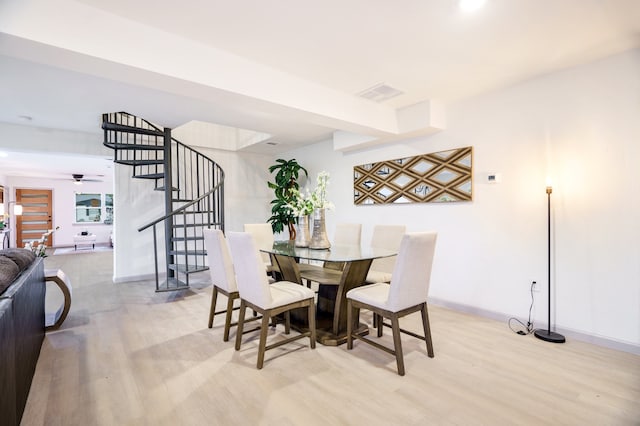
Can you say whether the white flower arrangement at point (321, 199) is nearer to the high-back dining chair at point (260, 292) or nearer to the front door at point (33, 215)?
the high-back dining chair at point (260, 292)

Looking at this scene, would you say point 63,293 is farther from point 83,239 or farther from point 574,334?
point 83,239

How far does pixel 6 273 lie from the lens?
6.14ft

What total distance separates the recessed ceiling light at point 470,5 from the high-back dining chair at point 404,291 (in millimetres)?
1556

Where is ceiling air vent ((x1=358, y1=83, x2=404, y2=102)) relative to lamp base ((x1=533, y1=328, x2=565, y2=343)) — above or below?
above

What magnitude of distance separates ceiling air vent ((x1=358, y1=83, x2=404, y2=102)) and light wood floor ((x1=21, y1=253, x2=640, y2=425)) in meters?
2.57

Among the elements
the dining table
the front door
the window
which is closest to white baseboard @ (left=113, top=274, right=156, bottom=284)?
the dining table

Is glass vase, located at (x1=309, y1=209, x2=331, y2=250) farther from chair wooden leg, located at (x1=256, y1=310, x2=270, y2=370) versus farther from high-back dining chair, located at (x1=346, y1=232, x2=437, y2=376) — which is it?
chair wooden leg, located at (x1=256, y1=310, x2=270, y2=370)

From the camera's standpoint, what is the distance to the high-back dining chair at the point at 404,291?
2.21 meters

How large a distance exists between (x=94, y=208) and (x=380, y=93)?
1217cm

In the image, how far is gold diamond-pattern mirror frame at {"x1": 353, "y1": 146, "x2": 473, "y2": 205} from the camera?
3.68m

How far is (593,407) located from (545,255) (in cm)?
155

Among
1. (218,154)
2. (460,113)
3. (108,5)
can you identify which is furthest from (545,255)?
(218,154)

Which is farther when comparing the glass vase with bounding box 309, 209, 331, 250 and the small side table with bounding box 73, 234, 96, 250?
the small side table with bounding box 73, 234, 96, 250

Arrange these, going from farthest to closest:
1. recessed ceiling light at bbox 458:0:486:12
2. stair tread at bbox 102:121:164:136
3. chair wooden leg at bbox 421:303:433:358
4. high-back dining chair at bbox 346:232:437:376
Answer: stair tread at bbox 102:121:164:136
chair wooden leg at bbox 421:303:433:358
high-back dining chair at bbox 346:232:437:376
recessed ceiling light at bbox 458:0:486:12
